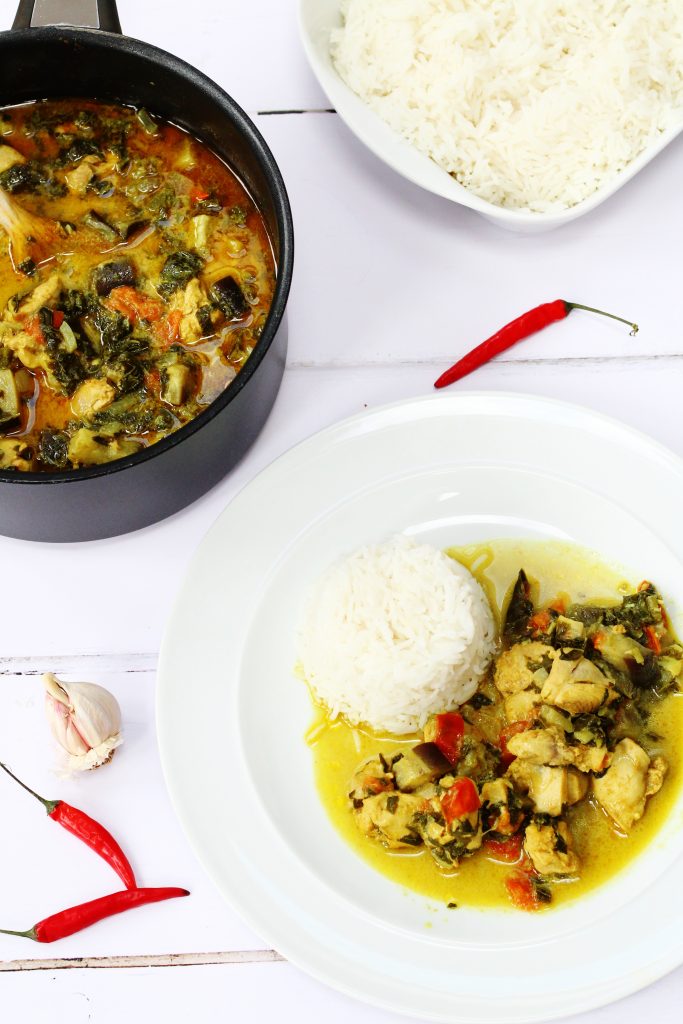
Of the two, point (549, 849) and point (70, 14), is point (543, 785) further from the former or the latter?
point (70, 14)

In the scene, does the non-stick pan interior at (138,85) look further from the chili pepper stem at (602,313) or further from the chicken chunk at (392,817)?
the chicken chunk at (392,817)

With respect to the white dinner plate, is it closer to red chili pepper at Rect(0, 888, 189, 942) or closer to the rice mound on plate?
the rice mound on plate

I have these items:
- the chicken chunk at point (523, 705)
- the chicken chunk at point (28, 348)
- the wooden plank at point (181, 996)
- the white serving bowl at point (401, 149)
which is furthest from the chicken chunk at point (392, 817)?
the white serving bowl at point (401, 149)

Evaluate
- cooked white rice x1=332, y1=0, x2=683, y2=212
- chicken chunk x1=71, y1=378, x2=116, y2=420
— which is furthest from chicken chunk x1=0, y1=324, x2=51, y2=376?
cooked white rice x1=332, y1=0, x2=683, y2=212

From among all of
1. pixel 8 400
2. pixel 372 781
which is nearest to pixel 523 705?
pixel 372 781

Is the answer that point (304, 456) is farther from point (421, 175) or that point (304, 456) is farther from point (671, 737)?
point (671, 737)
